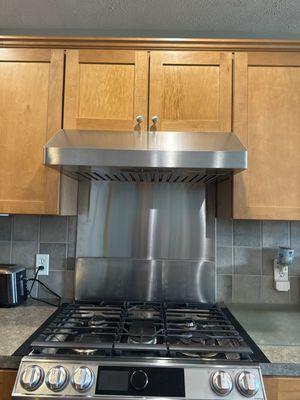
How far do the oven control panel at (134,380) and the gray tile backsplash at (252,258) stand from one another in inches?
28.5

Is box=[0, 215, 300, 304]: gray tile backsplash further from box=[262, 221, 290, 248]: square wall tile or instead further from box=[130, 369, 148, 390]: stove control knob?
box=[130, 369, 148, 390]: stove control knob

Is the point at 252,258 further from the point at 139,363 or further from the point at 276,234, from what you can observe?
the point at 139,363

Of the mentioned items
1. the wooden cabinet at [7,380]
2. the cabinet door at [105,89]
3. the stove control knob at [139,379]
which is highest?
the cabinet door at [105,89]

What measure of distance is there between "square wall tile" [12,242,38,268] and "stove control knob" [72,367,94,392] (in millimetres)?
871

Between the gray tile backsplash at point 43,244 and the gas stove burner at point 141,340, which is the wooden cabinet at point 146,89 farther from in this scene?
the gas stove burner at point 141,340

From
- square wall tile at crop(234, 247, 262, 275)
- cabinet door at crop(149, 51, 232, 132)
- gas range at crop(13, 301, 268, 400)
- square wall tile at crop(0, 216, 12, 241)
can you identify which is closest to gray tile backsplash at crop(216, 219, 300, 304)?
square wall tile at crop(234, 247, 262, 275)

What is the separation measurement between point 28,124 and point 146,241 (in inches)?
32.3

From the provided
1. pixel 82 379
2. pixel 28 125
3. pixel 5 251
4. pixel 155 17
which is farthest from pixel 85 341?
pixel 155 17

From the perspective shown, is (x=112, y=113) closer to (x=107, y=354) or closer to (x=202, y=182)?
(x=202, y=182)

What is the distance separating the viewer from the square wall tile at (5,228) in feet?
5.66

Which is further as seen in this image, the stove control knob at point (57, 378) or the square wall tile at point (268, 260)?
the square wall tile at point (268, 260)

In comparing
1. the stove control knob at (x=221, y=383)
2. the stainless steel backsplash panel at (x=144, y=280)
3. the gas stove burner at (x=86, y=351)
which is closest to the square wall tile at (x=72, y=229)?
the stainless steel backsplash panel at (x=144, y=280)

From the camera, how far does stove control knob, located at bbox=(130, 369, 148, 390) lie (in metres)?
0.96

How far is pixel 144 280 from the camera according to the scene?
1671 mm
